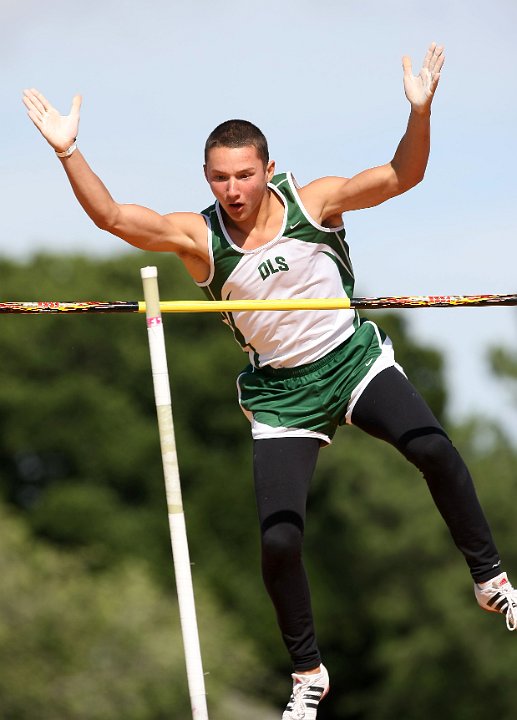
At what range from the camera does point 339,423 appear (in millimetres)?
6836

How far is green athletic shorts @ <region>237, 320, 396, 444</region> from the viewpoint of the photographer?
6648 millimetres

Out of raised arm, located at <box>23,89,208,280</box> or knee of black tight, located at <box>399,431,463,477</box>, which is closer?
raised arm, located at <box>23,89,208,280</box>

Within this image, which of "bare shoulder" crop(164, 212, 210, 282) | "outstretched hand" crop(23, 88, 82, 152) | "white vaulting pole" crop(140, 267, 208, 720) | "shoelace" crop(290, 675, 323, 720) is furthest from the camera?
"bare shoulder" crop(164, 212, 210, 282)

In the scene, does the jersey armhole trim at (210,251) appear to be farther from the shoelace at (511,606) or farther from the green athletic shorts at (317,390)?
the shoelace at (511,606)

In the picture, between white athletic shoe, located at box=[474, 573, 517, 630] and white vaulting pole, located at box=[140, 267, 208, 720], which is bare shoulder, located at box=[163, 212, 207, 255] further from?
white athletic shoe, located at box=[474, 573, 517, 630]

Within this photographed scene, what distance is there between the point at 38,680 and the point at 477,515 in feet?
69.3

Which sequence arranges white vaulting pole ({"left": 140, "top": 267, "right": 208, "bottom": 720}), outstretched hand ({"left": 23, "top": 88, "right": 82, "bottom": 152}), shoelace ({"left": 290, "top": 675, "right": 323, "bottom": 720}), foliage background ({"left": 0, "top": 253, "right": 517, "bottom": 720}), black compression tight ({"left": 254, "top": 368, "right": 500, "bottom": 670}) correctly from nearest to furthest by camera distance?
white vaulting pole ({"left": 140, "top": 267, "right": 208, "bottom": 720}) → outstretched hand ({"left": 23, "top": 88, "right": 82, "bottom": 152}) → black compression tight ({"left": 254, "top": 368, "right": 500, "bottom": 670}) → shoelace ({"left": 290, "top": 675, "right": 323, "bottom": 720}) → foliage background ({"left": 0, "top": 253, "right": 517, "bottom": 720})

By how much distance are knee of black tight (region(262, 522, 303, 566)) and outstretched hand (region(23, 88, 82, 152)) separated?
186cm

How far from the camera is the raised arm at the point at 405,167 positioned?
6.37 m

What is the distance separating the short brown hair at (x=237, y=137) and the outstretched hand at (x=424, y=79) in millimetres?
693

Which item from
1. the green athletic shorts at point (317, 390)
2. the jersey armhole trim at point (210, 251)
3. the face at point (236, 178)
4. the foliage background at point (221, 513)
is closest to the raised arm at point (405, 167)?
the face at point (236, 178)

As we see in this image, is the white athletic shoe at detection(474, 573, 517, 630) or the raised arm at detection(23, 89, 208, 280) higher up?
the raised arm at detection(23, 89, 208, 280)

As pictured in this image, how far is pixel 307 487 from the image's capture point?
6.49 m

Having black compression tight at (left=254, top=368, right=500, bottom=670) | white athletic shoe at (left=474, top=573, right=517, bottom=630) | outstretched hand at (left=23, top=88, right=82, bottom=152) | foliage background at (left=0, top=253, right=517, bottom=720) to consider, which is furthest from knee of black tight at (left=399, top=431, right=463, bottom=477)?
foliage background at (left=0, top=253, right=517, bottom=720)
